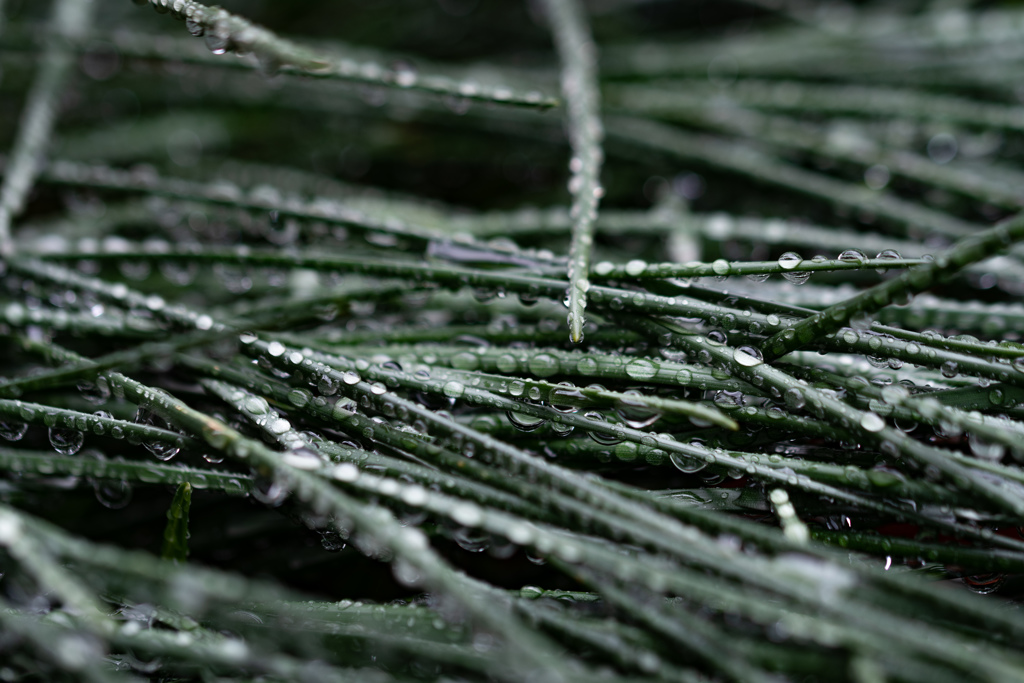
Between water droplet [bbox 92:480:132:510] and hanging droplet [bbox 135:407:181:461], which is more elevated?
hanging droplet [bbox 135:407:181:461]

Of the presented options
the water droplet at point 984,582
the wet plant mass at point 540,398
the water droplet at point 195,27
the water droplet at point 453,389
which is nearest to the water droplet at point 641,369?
the wet plant mass at point 540,398

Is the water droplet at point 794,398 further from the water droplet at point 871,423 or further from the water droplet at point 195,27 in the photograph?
the water droplet at point 195,27

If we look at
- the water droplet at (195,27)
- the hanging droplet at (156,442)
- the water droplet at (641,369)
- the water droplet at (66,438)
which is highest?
the water droplet at (195,27)

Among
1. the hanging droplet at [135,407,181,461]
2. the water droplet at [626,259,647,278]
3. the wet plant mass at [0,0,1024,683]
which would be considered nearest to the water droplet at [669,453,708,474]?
the wet plant mass at [0,0,1024,683]

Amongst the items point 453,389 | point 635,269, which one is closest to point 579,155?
point 635,269

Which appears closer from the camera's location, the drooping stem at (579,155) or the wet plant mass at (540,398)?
the wet plant mass at (540,398)

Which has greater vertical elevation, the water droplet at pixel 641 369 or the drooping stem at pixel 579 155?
the drooping stem at pixel 579 155

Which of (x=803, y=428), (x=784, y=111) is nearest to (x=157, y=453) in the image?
(x=803, y=428)

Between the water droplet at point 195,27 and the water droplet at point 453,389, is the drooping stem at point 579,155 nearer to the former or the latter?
the water droplet at point 453,389

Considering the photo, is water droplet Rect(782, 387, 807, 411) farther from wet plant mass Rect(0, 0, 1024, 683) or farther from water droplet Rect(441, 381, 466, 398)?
water droplet Rect(441, 381, 466, 398)
